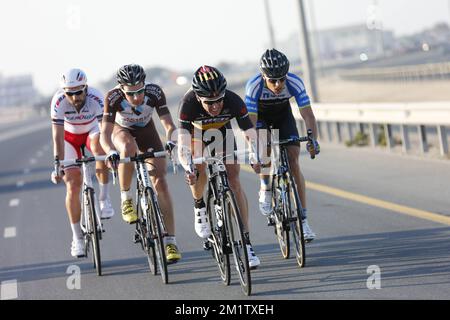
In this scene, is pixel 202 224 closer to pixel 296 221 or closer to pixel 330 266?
pixel 296 221

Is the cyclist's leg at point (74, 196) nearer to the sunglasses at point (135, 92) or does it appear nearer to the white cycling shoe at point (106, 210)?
the white cycling shoe at point (106, 210)

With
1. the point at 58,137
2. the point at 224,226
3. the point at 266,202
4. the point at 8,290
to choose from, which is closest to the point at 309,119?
the point at 266,202

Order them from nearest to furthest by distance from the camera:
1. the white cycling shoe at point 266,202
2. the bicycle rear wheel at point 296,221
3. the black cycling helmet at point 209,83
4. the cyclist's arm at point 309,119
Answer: the black cycling helmet at point 209,83 → the bicycle rear wheel at point 296,221 → the cyclist's arm at point 309,119 → the white cycling shoe at point 266,202

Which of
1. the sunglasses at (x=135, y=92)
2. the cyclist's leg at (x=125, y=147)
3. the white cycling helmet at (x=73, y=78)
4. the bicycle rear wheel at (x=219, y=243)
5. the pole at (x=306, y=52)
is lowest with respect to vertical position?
the bicycle rear wheel at (x=219, y=243)

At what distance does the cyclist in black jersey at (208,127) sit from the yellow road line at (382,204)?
293 cm

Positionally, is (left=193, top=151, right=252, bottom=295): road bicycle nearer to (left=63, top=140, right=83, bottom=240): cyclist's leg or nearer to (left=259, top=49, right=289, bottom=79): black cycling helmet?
(left=259, top=49, right=289, bottom=79): black cycling helmet

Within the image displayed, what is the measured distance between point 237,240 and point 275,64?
78.3 inches

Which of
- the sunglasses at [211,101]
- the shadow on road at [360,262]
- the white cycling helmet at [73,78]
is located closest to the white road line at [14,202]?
the white cycling helmet at [73,78]

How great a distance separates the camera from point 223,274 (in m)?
9.20

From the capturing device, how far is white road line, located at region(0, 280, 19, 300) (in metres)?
9.61

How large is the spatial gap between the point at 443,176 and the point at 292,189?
592cm

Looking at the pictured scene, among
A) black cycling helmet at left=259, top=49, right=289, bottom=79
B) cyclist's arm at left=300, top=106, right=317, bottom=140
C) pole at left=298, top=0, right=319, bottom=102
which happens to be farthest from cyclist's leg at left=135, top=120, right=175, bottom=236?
pole at left=298, top=0, right=319, bottom=102

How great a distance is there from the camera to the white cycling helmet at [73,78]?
1038 centimetres
